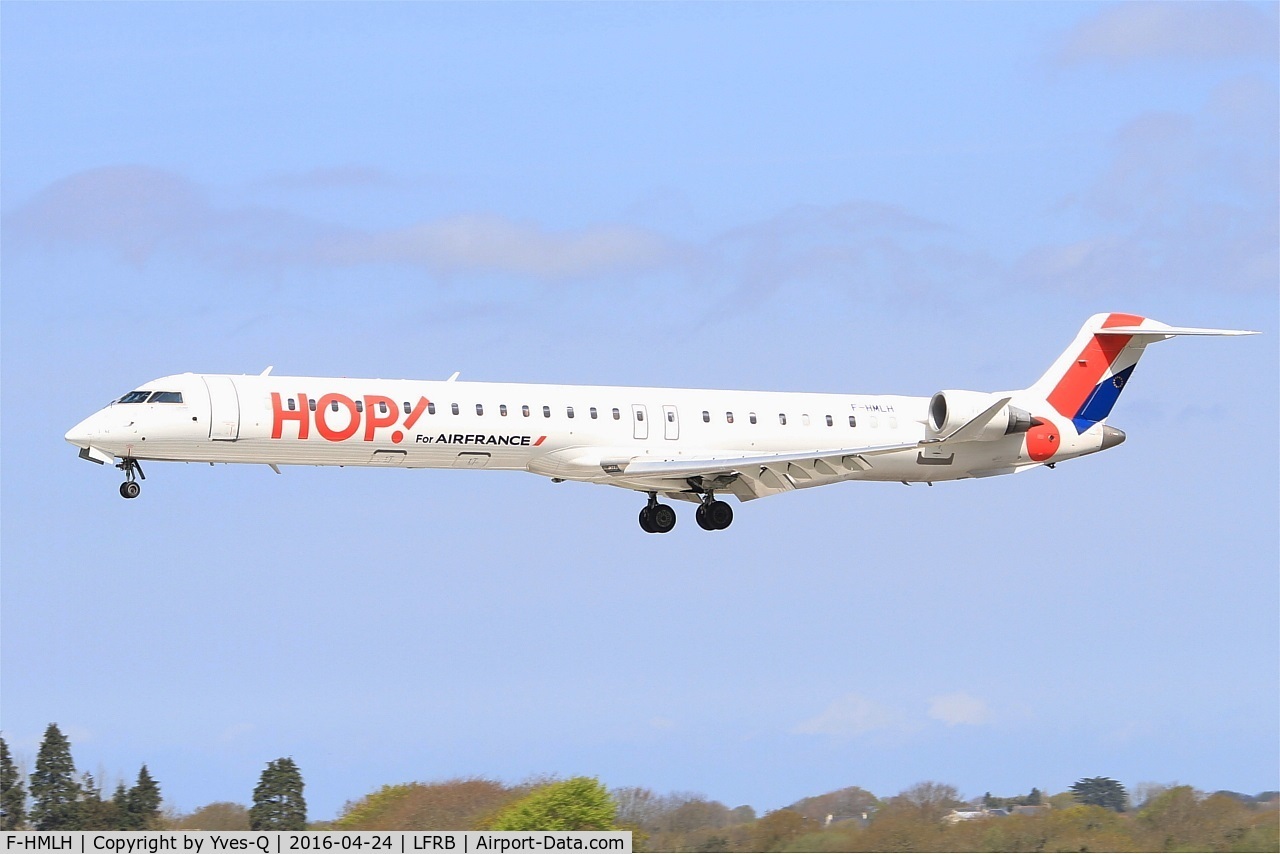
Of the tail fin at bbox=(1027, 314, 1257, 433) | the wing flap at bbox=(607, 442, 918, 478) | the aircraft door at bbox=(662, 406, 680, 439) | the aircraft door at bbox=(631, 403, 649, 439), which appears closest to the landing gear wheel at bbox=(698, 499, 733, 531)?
the wing flap at bbox=(607, 442, 918, 478)

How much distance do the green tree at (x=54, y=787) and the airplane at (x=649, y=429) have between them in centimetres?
483

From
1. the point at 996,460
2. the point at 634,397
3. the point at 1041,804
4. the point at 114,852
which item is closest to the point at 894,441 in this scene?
the point at 996,460

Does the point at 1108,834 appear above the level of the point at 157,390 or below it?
below

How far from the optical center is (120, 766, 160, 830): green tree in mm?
36812

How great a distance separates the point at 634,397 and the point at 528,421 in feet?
9.00

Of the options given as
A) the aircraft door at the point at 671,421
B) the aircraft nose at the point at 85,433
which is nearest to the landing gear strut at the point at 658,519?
the aircraft door at the point at 671,421

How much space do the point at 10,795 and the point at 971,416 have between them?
66.5ft

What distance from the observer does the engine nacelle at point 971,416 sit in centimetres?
4375

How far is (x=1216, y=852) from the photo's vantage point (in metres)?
36.1

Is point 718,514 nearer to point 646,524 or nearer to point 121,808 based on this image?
point 646,524

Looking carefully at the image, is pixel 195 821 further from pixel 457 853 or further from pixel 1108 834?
pixel 1108 834

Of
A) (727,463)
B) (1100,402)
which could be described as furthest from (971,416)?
(727,463)

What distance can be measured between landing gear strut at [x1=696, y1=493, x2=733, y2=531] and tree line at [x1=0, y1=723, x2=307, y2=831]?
11013mm

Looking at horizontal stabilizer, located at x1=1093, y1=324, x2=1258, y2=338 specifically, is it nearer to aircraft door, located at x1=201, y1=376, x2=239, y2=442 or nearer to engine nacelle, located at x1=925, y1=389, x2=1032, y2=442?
engine nacelle, located at x1=925, y1=389, x2=1032, y2=442
